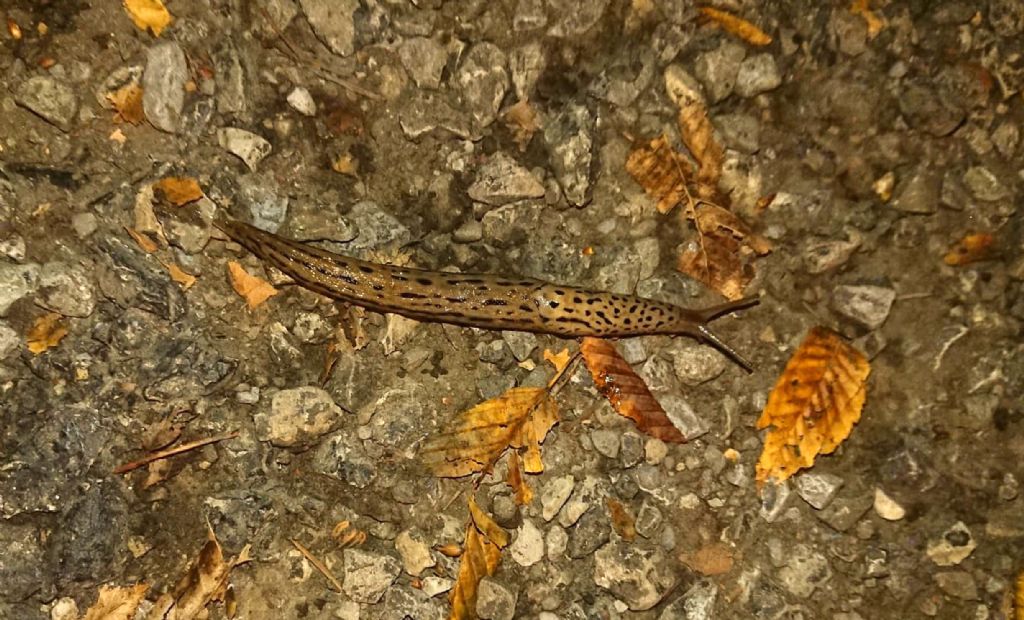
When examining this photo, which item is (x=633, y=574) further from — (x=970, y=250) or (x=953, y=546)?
(x=970, y=250)

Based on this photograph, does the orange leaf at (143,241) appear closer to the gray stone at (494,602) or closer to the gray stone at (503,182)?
the gray stone at (503,182)

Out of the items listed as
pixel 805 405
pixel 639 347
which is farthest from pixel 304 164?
pixel 805 405

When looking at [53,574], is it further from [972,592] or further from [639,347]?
[972,592]

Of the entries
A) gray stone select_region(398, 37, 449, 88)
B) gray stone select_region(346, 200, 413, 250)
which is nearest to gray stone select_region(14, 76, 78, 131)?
gray stone select_region(346, 200, 413, 250)

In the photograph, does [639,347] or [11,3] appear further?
[639,347]

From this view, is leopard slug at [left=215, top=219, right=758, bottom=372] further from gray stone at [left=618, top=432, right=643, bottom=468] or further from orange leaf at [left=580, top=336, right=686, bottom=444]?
gray stone at [left=618, top=432, right=643, bottom=468]

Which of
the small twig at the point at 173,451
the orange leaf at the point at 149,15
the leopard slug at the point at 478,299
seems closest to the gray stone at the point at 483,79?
the leopard slug at the point at 478,299

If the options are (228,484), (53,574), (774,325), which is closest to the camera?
(53,574)
